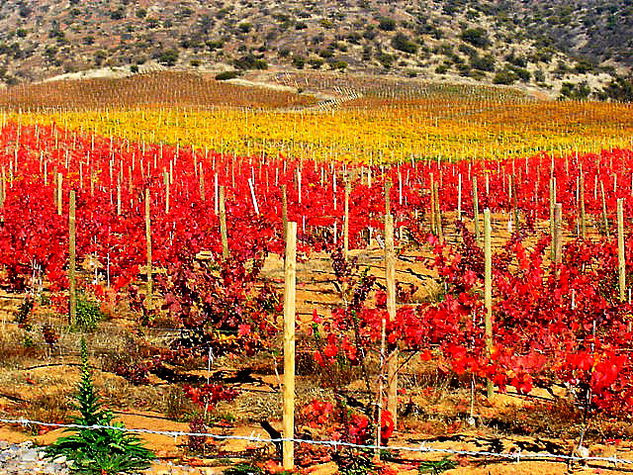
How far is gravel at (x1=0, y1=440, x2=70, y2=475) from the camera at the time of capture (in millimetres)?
6375

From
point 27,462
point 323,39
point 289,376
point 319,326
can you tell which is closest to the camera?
point 289,376

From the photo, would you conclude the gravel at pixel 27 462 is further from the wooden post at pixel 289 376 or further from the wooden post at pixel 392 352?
the wooden post at pixel 392 352

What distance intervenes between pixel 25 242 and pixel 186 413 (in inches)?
237

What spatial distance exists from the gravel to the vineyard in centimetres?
34

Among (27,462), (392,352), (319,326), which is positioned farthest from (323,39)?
(27,462)

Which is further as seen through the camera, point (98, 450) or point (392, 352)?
point (392, 352)

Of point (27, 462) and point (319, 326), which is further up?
point (319, 326)

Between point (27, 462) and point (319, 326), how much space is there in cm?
662

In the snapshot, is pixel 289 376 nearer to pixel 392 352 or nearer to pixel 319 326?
pixel 392 352

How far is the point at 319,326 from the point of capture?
41.4ft

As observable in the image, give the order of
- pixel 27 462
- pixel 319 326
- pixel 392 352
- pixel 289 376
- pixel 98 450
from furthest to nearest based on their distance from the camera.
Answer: pixel 319 326 < pixel 392 352 < pixel 27 462 < pixel 98 450 < pixel 289 376

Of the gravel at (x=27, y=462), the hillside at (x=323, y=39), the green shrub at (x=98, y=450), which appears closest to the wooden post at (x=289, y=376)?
the green shrub at (x=98, y=450)

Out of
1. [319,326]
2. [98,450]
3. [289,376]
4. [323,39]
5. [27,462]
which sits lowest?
[27,462]

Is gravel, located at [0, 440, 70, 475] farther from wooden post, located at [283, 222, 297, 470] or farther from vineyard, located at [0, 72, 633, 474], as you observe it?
wooden post, located at [283, 222, 297, 470]
